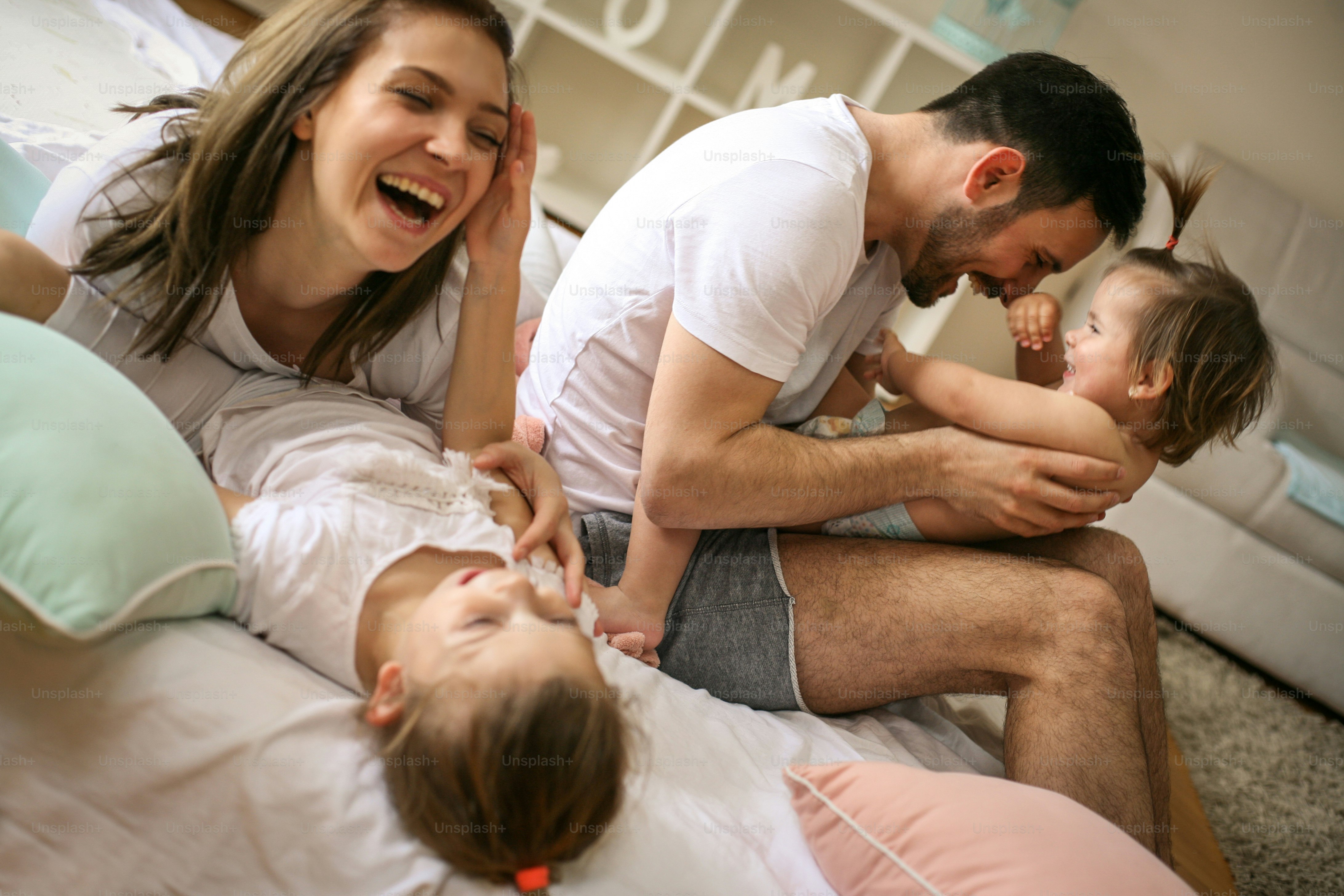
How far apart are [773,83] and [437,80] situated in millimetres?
2176

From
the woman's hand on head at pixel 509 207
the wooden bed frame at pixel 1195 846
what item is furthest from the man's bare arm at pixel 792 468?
the wooden bed frame at pixel 1195 846

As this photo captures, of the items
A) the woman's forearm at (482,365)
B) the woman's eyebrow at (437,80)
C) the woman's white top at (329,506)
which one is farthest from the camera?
the woman's forearm at (482,365)

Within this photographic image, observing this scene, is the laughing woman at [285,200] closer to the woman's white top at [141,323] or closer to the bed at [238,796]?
the woman's white top at [141,323]

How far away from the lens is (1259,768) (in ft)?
6.44

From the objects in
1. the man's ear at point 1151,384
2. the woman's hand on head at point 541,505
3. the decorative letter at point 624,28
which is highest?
the decorative letter at point 624,28

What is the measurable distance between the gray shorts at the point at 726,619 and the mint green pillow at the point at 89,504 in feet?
2.02

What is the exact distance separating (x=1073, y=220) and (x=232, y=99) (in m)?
1.31

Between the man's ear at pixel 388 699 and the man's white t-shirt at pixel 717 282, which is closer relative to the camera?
the man's ear at pixel 388 699

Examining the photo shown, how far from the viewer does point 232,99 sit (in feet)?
3.43

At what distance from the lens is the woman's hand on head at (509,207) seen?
116 centimetres

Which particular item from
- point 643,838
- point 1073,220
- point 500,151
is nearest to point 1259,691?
point 1073,220

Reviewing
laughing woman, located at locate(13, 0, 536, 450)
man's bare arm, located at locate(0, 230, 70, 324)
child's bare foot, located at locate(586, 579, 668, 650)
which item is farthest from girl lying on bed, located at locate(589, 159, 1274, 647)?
man's bare arm, located at locate(0, 230, 70, 324)

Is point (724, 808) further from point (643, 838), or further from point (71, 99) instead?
point (71, 99)

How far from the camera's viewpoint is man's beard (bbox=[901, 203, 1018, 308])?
1.37 m
